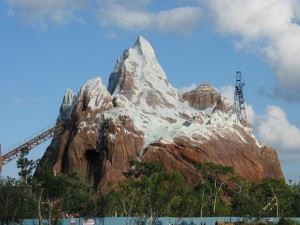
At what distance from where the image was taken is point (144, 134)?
9881 cm

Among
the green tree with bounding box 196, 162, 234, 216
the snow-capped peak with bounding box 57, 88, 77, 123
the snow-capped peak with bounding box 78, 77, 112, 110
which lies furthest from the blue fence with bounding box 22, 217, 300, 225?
the snow-capped peak with bounding box 57, 88, 77, 123

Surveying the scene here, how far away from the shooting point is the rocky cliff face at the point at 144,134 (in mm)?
93438

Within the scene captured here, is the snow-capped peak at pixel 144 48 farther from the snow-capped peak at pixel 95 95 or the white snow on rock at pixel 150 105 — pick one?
the snow-capped peak at pixel 95 95

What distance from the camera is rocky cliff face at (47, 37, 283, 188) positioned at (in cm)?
9344

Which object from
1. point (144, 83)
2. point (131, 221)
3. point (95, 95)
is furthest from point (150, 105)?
point (131, 221)

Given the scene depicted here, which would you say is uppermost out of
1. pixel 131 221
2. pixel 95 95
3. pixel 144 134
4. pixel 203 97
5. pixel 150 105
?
pixel 203 97

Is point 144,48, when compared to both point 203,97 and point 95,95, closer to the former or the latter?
point 203,97

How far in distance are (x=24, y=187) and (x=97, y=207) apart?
17.6 meters

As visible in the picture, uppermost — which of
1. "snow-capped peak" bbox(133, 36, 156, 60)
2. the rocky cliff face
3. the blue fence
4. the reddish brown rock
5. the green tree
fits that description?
"snow-capped peak" bbox(133, 36, 156, 60)

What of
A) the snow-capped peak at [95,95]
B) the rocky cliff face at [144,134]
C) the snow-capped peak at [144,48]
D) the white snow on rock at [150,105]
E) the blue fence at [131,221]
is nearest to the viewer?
the blue fence at [131,221]

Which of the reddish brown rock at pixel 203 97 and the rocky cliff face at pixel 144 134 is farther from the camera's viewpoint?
the reddish brown rock at pixel 203 97

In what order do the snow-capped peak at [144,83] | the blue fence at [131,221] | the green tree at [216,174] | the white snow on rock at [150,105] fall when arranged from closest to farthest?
1. the blue fence at [131,221]
2. the green tree at [216,174]
3. the white snow on rock at [150,105]
4. the snow-capped peak at [144,83]

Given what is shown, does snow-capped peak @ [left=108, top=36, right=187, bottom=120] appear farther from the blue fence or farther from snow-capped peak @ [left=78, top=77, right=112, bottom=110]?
the blue fence

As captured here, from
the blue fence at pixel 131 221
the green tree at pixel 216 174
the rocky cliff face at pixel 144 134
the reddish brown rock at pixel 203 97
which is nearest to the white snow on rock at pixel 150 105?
the rocky cliff face at pixel 144 134
